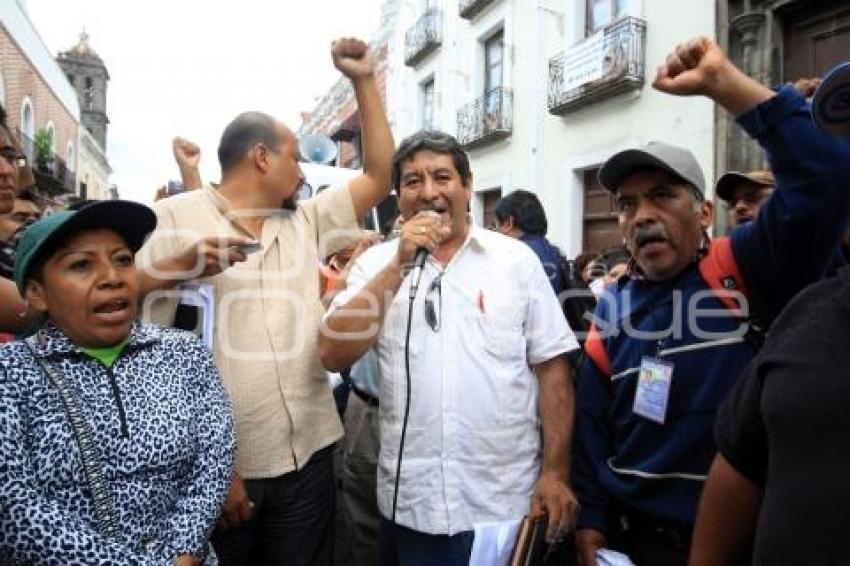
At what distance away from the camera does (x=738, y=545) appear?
4.42 ft

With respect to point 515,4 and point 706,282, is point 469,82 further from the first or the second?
point 706,282

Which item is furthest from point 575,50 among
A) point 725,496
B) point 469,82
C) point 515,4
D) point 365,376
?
point 725,496

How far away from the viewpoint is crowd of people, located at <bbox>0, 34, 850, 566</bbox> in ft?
4.91

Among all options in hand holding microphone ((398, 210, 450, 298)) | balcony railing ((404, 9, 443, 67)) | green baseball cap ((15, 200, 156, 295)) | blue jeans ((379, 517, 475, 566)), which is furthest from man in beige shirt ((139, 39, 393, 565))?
balcony railing ((404, 9, 443, 67))

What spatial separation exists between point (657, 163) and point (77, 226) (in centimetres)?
167

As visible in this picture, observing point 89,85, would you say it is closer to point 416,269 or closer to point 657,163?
point 416,269

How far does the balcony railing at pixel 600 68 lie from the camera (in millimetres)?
9078

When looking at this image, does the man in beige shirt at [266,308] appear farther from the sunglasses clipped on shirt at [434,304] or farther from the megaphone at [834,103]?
the megaphone at [834,103]

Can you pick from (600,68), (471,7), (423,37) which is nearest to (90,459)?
(600,68)

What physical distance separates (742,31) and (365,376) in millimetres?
7055

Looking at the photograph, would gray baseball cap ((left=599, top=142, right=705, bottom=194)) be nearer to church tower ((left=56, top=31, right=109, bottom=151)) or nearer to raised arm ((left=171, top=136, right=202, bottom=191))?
raised arm ((left=171, top=136, right=202, bottom=191))

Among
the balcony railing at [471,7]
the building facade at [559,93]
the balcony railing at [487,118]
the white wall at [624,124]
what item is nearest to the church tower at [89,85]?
the building facade at [559,93]

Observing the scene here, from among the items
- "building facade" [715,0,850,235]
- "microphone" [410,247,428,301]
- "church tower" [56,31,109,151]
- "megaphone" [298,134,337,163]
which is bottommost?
"microphone" [410,247,428,301]

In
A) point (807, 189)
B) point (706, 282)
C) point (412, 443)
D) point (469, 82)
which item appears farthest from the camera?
point (469, 82)
